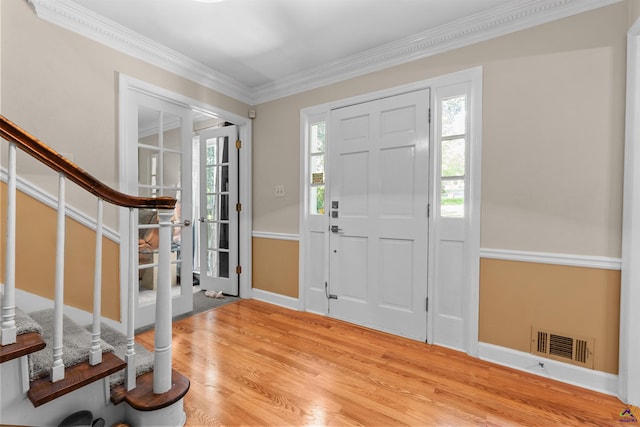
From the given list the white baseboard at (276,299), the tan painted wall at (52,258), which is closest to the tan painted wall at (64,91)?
the tan painted wall at (52,258)

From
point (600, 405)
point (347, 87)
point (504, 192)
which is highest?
point (347, 87)

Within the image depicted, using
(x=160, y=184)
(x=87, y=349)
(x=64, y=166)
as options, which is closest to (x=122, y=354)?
(x=87, y=349)

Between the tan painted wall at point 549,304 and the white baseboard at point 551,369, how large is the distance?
4 centimetres

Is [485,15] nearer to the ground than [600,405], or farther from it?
farther from it

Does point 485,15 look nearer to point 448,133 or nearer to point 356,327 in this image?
point 448,133

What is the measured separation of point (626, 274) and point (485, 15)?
192 cm

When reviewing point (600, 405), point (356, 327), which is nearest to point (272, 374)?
point (356, 327)

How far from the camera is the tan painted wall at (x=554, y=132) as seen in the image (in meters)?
1.80

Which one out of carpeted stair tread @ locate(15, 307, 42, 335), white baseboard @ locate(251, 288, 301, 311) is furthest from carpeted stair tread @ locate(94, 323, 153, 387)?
white baseboard @ locate(251, 288, 301, 311)

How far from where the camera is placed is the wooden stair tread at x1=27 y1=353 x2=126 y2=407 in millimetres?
1152

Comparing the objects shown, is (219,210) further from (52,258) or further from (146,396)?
(146,396)

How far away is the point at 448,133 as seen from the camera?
2348mm

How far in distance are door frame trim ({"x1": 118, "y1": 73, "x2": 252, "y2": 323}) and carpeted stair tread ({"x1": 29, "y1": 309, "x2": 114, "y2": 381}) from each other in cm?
50

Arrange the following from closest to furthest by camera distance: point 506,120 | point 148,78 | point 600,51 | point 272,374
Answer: point 600,51 < point 272,374 < point 506,120 < point 148,78
